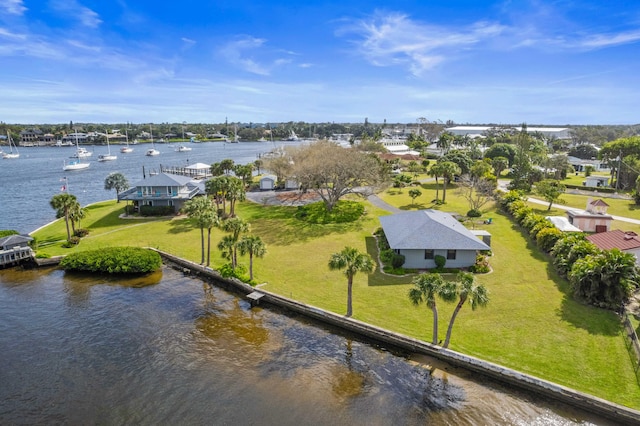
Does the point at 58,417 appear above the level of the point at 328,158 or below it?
below

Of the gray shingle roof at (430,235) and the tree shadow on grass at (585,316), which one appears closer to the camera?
the tree shadow on grass at (585,316)

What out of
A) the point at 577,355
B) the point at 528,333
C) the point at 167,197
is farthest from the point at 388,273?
the point at 167,197

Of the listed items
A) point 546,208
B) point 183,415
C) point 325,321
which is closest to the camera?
point 183,415

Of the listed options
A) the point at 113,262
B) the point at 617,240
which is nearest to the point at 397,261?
the point at 617,240

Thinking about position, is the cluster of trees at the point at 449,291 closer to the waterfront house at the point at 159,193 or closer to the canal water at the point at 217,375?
the canal water at the point at 217,375

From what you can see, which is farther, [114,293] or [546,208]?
[546,208]

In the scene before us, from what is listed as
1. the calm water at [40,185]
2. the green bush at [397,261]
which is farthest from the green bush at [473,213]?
the calm water at [40,185]

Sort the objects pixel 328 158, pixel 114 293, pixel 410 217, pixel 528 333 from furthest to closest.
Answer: pixel 328 158, pixel 410 217, pixel 114 293, pixel 528 333

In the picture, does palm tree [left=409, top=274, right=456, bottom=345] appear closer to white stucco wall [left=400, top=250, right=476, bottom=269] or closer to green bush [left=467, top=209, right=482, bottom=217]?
white stucco wall [left=400, top=250, right=476, bottom=269]

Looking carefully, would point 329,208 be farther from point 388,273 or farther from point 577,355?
point 577,355
